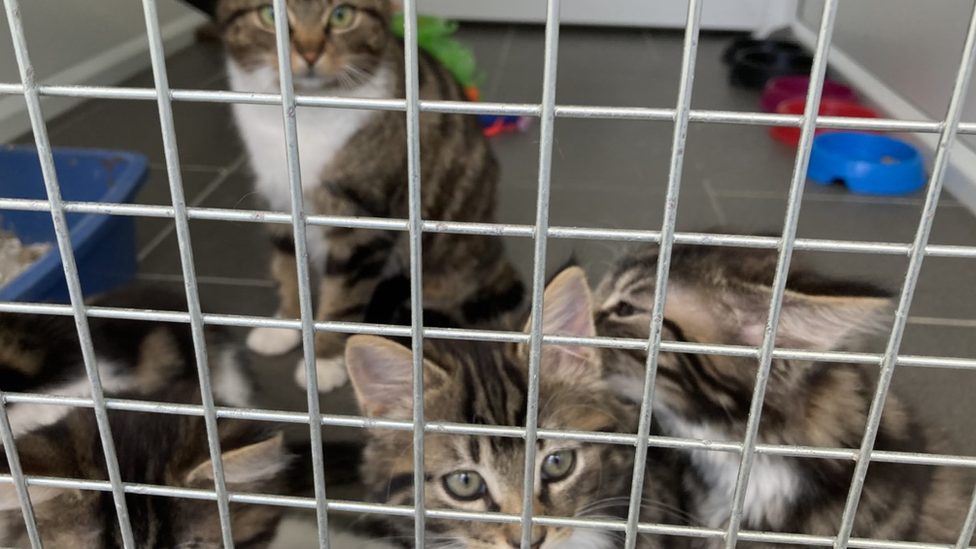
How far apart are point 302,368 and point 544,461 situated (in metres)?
0.75

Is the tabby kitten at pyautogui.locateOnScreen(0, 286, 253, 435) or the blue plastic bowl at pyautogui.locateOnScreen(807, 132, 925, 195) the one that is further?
the blue plastic bowl at pyautogui.locateOnScreen(807, 132, 925, 195)

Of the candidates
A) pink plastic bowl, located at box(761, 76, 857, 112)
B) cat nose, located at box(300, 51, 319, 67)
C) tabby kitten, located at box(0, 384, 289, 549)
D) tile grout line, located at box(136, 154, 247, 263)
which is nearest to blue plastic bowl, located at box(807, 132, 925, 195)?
pink plastic bowl, located at box(761, 76, 857, 112)

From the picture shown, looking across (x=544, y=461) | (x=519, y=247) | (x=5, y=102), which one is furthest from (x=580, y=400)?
(x=5, y=102)

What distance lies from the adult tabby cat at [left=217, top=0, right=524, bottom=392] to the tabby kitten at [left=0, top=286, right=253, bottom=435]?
0.34 meters

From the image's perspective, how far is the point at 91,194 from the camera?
1.76m

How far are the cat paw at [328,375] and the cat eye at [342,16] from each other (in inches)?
26.5

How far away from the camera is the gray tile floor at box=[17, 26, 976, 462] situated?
63.7 inches

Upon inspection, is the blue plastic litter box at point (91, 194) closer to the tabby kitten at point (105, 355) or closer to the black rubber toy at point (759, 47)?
the tabby kitten at point (105, 355)

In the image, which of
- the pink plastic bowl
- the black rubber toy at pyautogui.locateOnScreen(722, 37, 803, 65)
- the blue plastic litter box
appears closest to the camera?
the blue plastic litter box

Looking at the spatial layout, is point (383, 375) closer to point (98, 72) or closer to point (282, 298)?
point (282, 298)

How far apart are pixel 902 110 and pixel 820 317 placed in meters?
2.18

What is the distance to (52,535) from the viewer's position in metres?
0.91

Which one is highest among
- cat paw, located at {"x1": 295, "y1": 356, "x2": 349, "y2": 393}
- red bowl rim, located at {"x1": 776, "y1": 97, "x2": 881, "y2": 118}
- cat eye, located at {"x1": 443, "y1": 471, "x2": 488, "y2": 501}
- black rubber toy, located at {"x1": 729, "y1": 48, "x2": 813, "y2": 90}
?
black rubber toy, located at {"x1": 729, "y1": 48, "x2": 813, "y2": 90}

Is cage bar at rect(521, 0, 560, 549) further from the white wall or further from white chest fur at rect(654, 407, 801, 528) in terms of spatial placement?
the white wall
